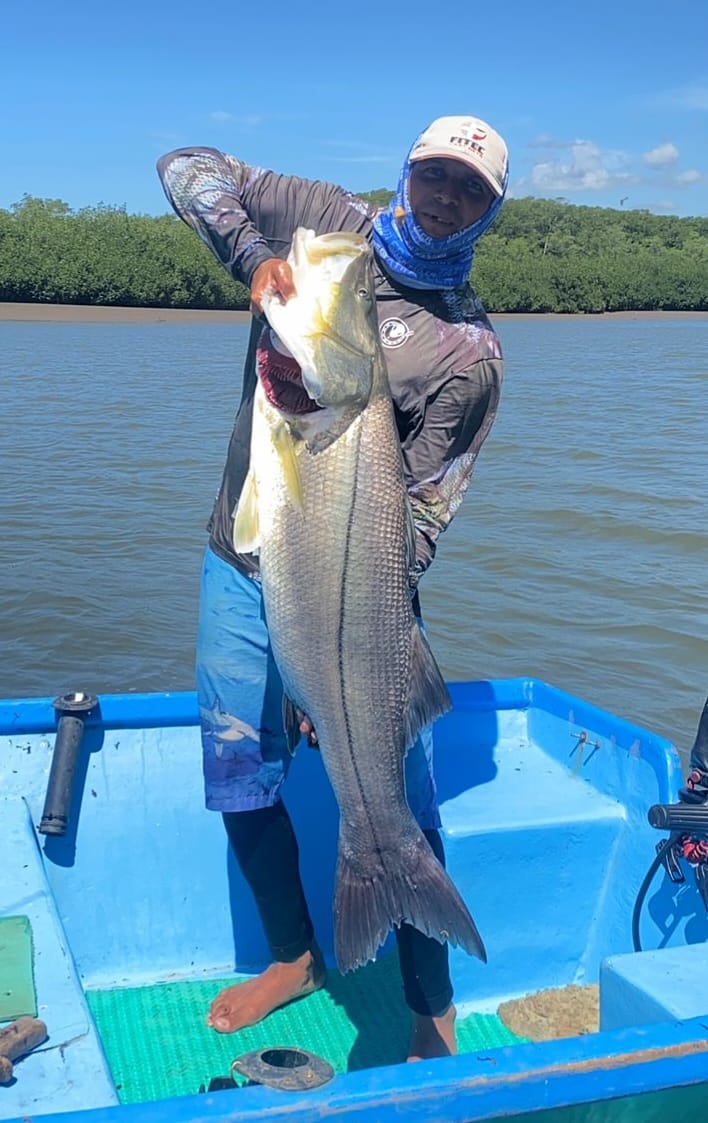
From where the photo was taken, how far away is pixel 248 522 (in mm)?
2754

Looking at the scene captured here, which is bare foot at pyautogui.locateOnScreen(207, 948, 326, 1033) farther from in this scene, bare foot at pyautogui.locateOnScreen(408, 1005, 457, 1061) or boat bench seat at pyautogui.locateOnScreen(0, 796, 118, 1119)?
boat bench seat at pyautogui.locateOnScreen(0, 796, 118, 1119)

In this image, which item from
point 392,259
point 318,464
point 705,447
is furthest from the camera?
point 705,447

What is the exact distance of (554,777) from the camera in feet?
14.1

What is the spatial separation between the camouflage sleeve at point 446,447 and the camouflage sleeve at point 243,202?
514 mm

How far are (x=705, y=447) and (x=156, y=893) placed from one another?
15.8m

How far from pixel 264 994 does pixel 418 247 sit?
7.30 feet

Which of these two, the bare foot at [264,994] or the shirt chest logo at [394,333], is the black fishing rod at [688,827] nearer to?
the bare foot at [264,994]

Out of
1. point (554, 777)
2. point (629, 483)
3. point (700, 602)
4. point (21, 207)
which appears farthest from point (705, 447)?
point (21, 207)

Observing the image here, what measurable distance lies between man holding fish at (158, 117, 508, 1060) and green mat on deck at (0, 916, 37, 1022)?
0.61 m

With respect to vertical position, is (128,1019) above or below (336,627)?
below

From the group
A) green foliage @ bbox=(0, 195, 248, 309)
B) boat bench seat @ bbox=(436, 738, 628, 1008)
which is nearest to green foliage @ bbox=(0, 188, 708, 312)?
green foliage @ bbox=(0, 195, 248, 309)

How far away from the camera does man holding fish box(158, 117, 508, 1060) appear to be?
264cm

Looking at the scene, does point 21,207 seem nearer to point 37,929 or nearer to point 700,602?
point 700,602

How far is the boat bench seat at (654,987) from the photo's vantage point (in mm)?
2838
